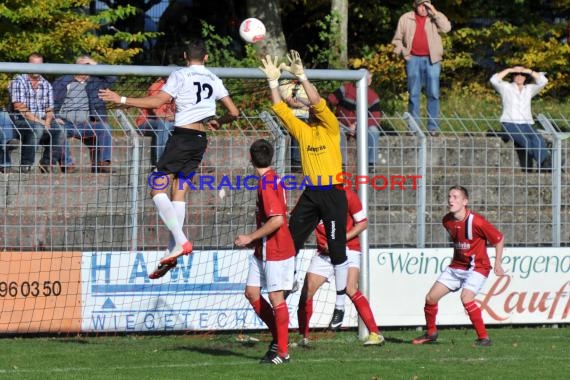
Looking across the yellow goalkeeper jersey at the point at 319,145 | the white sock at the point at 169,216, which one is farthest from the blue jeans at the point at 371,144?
the white sock at the point at 169,216

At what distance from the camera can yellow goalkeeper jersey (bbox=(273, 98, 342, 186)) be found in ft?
39.8

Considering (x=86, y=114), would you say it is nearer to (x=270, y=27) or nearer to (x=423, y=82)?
(x=423, y=82)

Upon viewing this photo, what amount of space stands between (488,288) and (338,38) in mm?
7816

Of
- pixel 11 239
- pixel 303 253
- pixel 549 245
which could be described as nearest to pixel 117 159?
pixel 11 239

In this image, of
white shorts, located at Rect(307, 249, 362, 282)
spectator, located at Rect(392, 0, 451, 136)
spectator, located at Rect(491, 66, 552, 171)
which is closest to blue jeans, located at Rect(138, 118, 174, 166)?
white shorts, located at Rect(307, 249, 362, 282)

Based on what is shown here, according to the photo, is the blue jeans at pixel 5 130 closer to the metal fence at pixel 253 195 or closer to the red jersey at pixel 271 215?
the metal fence at pixel 253 195

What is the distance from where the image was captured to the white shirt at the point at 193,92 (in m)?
11.5

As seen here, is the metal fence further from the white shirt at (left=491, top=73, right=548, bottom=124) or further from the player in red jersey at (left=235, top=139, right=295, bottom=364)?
the player in red jersey at (left=235, top=139, right=295, bottom=364)

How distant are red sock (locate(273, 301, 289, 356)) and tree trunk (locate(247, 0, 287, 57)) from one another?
11440 millimetres

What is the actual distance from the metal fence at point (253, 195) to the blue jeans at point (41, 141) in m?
0.18

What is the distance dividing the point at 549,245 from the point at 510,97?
2901mm

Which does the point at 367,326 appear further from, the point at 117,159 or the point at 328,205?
the point at 117,159

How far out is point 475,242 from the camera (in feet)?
42.4

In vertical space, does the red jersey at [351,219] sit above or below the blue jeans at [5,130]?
below
